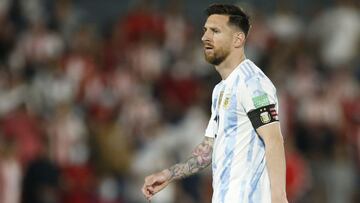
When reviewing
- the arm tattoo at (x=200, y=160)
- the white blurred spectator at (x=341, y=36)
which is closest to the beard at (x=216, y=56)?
the arm tattoo at (x=200, y=160)

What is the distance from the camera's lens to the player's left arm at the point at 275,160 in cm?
593

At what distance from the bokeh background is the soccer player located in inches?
244

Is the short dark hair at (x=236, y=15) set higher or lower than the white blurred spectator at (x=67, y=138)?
higher

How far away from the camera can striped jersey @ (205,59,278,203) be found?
6277 millimetres

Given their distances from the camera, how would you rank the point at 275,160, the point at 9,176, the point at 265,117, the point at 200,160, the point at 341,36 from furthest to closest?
the point at 341,36 → the point at 9,176 → the point at 200,160 → the point at 265,117 → the point at 275,160

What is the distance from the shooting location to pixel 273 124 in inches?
239

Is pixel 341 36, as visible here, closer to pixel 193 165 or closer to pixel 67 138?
pixel 67 138

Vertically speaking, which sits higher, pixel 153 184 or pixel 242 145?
pixel 242 145

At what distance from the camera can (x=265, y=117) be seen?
6.11 m

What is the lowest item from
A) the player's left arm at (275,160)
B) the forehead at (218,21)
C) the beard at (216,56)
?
the player's left arm at (275,160)

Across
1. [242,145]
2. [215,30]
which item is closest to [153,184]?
[242,145]

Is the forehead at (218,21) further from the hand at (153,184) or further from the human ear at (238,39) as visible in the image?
the hand at (153,184)

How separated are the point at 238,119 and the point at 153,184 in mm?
732

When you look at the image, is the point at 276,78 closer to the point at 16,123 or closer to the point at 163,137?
the point at 163,137
